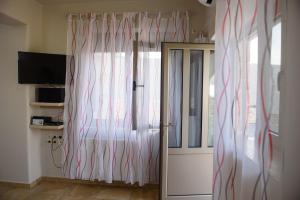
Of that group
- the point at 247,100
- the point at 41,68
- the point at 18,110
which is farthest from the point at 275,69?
the point at 18,110

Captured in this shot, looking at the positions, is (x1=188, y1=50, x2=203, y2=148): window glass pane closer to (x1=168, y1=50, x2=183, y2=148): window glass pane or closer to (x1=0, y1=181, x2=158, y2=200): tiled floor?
(x1=168, y1=50, x2=183, y2=148): window glass pane

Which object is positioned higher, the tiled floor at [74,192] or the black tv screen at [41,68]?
the black tv screen at [41,68]

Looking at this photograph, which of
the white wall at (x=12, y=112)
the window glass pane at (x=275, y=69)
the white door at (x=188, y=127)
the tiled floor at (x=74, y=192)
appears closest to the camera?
the window glass pane at (x=275, y=69)

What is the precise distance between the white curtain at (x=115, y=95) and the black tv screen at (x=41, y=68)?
0.14 m

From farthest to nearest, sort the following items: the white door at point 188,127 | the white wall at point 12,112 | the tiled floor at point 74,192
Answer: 1. the white wall at point 12,112
2. the tiled floor at point 74,192
3. the white door at point 188,127

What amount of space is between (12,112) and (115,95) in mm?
1444

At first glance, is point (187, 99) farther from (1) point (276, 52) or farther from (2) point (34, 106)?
(2) point (34, 106)

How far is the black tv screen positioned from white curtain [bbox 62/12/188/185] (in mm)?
136

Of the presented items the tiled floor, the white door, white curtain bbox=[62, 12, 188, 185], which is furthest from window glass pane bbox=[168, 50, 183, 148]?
the tiled floor

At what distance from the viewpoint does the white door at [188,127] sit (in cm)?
241

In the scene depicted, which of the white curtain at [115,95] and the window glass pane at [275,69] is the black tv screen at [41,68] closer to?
the white curtain at [115,95]

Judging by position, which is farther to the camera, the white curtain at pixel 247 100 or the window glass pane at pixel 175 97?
the window glass pane at pixel 175 97

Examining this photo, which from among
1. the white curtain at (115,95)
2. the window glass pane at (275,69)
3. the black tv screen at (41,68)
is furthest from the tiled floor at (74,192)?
the window glass pane at (275,69)

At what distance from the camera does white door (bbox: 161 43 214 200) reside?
2.41 m
